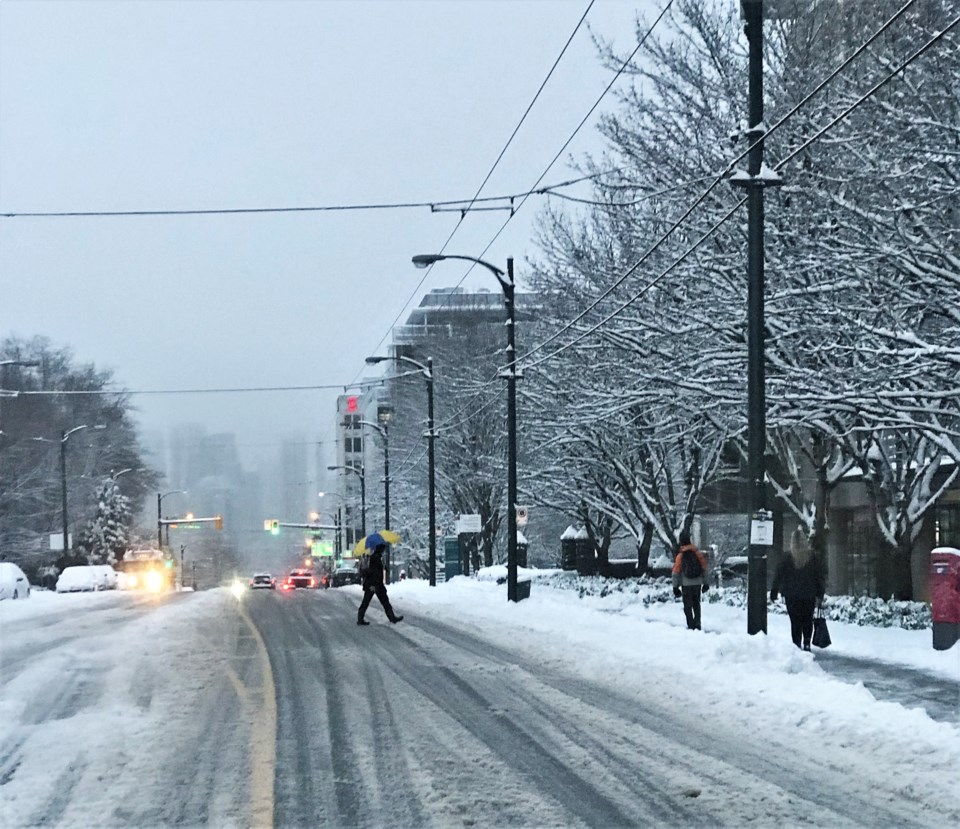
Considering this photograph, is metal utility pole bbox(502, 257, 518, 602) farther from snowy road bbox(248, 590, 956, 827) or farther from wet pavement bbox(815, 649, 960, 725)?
snowy road bbox(248, 590, 956, 827)

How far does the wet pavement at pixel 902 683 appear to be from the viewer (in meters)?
12.1

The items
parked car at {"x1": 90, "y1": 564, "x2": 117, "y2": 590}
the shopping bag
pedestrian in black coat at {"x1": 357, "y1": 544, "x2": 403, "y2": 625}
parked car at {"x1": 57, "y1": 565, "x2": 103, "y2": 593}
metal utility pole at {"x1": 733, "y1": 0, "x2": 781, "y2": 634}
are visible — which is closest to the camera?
metal utility pole at {"x1": 733, "y1": 0, "x2": 781, "y2": 634}

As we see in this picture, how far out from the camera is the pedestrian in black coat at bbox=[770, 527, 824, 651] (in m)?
17.4

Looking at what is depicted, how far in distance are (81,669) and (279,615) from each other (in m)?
11.9

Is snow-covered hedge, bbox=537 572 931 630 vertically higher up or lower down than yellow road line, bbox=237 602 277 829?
lower down

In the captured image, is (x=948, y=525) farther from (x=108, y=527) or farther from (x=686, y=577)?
(x=108, y=527)

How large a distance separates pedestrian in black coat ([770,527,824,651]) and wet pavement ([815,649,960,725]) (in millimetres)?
581

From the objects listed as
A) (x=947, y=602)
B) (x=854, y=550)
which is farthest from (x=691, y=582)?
(x=854, y=550)

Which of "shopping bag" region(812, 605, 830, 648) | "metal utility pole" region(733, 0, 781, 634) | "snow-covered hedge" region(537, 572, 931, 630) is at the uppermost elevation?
"metal utility pole" region(733, 0, 781, 634)

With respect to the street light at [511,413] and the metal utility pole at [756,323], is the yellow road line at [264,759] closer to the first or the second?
the metal utility pole at [756,323]

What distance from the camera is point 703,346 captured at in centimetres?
2494

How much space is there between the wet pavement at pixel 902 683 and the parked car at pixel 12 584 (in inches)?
1260

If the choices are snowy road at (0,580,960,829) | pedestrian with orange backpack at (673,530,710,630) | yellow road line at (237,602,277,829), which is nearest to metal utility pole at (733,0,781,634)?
snowy road at (0,580,960,829)

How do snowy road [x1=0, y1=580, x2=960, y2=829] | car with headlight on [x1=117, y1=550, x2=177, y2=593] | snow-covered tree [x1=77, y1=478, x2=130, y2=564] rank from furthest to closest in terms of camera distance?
snow-covered tree [x1=77, y1=478, x2=130, y2=564], car with headlight on [x1=117, y1=550, x2=177, y2=593], snowy road [x1=0, y1=580, x2=960, y2=829]
